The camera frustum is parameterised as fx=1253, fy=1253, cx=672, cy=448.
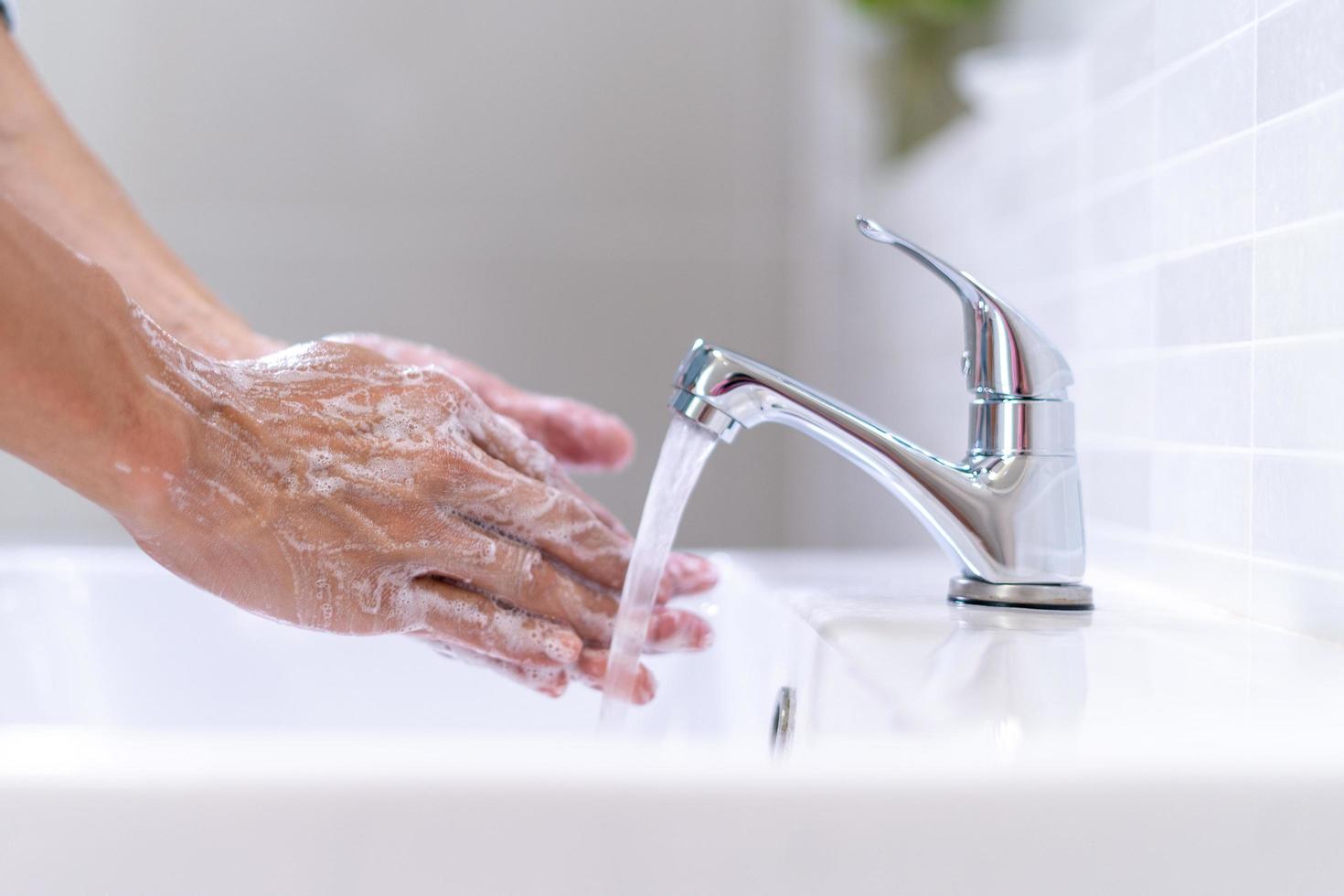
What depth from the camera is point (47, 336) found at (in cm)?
44

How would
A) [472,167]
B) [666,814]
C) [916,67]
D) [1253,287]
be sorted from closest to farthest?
[666,814] < [1253,287] < [916,67] < [472,167]

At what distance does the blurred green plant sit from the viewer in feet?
4.43

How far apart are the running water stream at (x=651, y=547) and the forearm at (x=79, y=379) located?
204 mm

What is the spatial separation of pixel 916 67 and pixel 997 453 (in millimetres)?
933

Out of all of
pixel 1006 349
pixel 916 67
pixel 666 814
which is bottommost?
pixel 666 814

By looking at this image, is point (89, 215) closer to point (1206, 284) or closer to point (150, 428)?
point (150, 428)

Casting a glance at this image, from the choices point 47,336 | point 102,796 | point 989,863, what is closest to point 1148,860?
point 989,863

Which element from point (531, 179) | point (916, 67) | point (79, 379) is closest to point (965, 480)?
point (79, 379)

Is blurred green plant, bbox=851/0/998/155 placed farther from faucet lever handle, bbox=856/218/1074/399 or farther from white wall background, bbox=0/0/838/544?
faucet lever handle, bbox=856/218/1074/399

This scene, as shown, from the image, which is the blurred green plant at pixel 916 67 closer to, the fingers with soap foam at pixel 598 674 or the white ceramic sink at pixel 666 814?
the fingers with soap foam at pixel 598 674

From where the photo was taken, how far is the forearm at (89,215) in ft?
2.48

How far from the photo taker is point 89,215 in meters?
0.77

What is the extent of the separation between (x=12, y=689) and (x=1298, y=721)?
0.68 meters

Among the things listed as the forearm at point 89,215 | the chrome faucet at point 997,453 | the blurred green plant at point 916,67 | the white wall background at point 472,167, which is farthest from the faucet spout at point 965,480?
the white wall background at point 472,167
